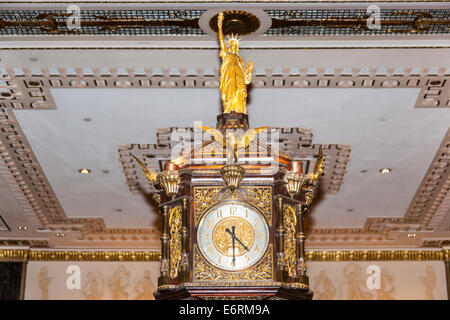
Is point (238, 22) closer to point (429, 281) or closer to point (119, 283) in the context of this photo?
point (119, 283)

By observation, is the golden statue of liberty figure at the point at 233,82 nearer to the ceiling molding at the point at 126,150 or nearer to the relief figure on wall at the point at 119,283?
the ceiling molding at the point at 126,150

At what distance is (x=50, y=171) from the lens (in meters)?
9.41

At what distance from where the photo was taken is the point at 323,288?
1338cm

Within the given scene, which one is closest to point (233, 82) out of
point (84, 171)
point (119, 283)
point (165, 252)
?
point (165, 252)

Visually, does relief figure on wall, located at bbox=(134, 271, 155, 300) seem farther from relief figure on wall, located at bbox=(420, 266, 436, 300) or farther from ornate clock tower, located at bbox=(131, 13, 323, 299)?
ornate clock tower, located at bbox=(131, 13, 323, 299)

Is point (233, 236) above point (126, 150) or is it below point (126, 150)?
below

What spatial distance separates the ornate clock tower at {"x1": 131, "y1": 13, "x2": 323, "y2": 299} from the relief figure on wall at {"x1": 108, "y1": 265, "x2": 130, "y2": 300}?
34.2 ft

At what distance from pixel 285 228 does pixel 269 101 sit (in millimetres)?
4486

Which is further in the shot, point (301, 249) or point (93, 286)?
point (93, 286)

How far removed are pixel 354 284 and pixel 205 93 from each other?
7.17 meters

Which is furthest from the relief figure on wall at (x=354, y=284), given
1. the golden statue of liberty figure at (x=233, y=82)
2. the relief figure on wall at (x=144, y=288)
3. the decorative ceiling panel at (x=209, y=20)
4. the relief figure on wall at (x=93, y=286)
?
the golden statue of liberty figure at (x=233, y=82)

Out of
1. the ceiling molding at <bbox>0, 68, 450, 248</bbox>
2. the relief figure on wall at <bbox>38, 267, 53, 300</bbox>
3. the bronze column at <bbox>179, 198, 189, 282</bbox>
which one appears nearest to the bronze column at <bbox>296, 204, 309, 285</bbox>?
the bronze column at <bbox>179, 198, 189, 282</bbox>

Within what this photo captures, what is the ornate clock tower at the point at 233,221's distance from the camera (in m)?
3.03

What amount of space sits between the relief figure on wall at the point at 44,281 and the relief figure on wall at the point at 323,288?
5151 millimetres
